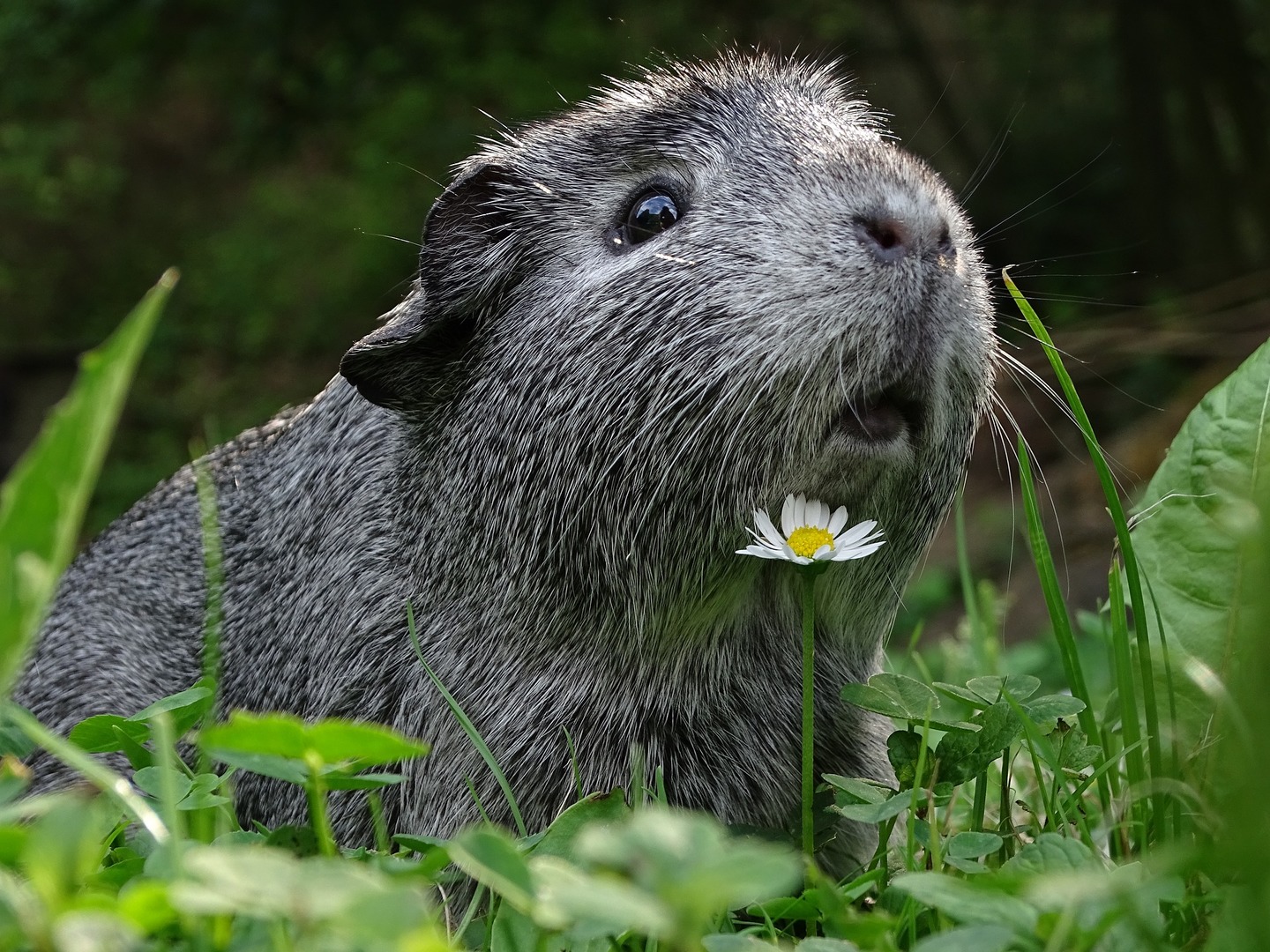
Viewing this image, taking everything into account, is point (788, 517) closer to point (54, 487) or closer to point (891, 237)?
point (891, 237)

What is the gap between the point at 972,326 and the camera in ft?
9.33

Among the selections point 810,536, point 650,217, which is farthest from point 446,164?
point 810,536

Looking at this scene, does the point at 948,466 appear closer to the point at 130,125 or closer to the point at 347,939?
the point at 347,939

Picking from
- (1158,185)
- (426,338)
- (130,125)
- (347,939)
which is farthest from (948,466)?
(130,125)

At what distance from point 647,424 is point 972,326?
75 cm

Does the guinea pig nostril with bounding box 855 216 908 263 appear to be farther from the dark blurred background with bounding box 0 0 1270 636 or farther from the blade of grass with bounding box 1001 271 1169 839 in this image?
the dark blurred background with bounding box 0 0 1270 636

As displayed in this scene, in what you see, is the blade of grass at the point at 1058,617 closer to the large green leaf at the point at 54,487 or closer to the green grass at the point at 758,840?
the green grass at the point at 758,840

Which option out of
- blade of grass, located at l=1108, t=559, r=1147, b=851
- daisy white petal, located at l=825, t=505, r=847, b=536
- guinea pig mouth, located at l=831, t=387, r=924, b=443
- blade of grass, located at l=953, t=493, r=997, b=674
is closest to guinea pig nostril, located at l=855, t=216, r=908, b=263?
guinea pig mouth, located at l=831, t=387, r=924, b=443

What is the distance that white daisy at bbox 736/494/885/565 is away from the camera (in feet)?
8.05

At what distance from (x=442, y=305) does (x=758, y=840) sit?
1.54 metres

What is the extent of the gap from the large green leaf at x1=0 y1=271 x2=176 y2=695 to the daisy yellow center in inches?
52.1

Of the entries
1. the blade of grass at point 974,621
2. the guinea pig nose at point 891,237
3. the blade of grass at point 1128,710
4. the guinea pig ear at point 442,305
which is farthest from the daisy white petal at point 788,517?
the blade of grass at point 974,621

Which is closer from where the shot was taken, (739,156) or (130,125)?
(739,156)

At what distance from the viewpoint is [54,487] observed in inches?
61.3
